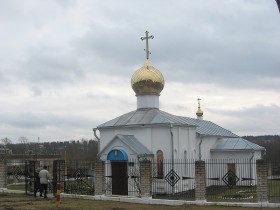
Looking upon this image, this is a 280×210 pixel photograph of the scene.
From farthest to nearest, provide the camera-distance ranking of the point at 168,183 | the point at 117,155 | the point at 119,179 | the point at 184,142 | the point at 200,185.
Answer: the point at 184,142 → the point at 117,155 → the point at 119,179 → the point at 168,183 → the point at 200,185

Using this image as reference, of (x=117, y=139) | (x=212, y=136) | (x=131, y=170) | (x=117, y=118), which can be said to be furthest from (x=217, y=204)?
(x=212, y=136)

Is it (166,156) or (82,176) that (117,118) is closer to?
(166,156)

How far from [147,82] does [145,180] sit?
10291 mm

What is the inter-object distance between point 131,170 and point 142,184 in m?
4.44

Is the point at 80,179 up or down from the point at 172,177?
down

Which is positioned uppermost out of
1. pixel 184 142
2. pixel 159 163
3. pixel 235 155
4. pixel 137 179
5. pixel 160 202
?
pixel 184 142

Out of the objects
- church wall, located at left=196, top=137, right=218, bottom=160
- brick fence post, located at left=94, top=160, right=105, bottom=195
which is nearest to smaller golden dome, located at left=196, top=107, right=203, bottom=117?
church wall, located at left=196, top=137, right=218, bottom=160

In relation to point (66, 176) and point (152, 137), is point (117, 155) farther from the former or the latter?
point (66, 176)

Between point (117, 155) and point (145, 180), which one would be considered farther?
point (117, 155)

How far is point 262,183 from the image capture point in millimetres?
17078

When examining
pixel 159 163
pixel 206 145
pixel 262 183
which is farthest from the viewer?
pixel 206 145

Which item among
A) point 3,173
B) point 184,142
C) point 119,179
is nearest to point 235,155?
point 184,142

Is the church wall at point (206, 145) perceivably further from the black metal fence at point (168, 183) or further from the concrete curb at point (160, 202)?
the concrete curb at point (160, 202)

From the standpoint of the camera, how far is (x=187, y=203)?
17.8 metres
